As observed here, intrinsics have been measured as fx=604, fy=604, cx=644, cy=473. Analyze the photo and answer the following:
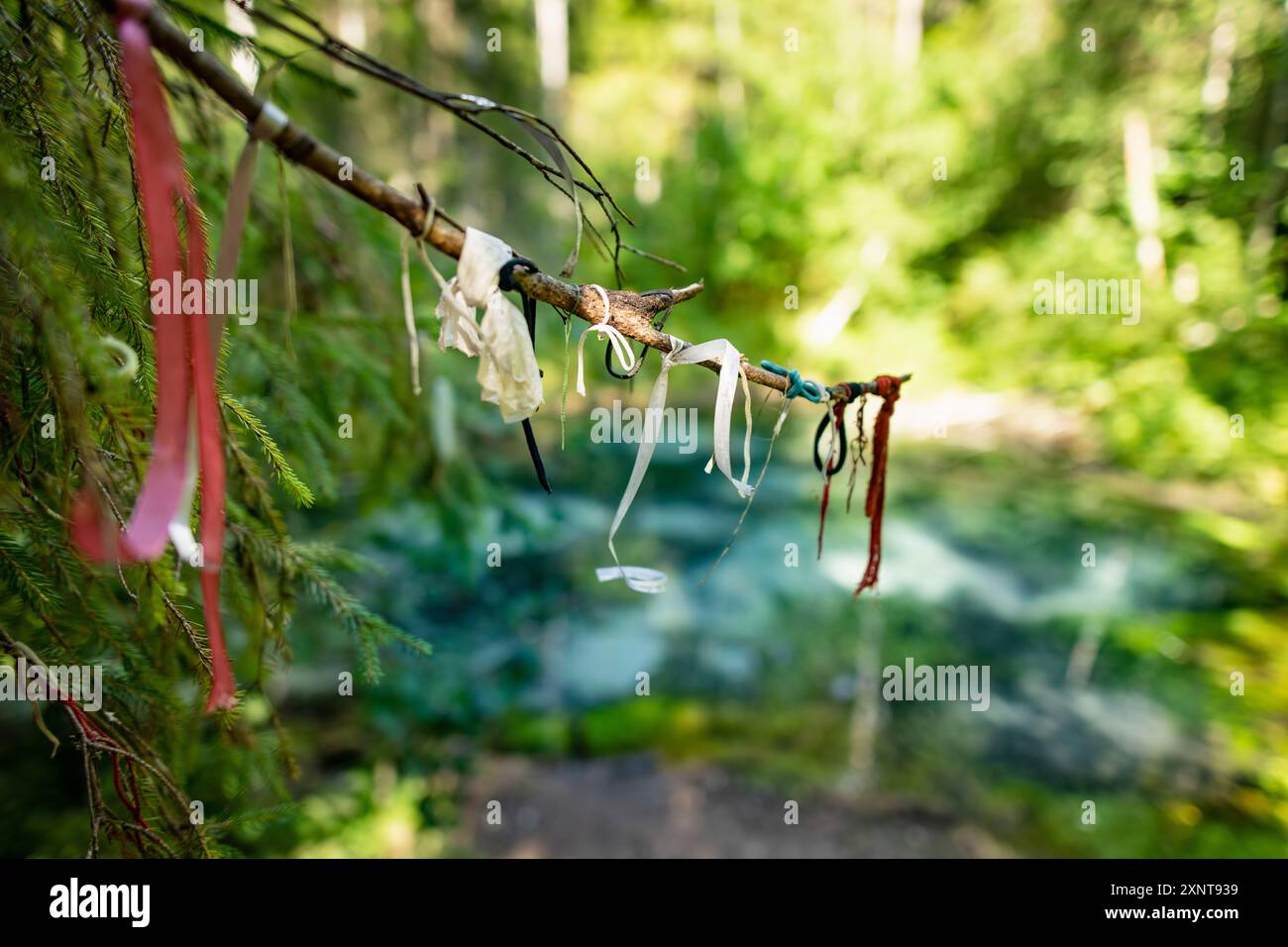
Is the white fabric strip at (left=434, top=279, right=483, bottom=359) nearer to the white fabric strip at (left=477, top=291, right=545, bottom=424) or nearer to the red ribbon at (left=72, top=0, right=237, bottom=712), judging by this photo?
the white fabric strip at (left=477, top=291, right=545, bottom=424)

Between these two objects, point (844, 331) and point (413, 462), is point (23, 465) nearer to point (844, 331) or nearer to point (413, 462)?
point (413, 462)

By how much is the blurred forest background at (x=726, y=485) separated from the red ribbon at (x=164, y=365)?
0.39ft

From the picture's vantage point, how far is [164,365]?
0.67 m

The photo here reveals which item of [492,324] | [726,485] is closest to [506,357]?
[492,324]

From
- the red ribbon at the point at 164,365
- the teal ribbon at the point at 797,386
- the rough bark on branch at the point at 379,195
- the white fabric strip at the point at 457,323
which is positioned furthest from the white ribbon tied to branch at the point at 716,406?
the red ribbon at the point at 164,365

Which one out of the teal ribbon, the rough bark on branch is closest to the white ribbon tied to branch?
the rough bark on branch

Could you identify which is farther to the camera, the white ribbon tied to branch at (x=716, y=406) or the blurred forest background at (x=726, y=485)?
the blurred forest background at (x=726, y=485)

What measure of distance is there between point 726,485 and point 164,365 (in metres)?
10.7

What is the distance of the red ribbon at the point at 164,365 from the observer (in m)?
0.64

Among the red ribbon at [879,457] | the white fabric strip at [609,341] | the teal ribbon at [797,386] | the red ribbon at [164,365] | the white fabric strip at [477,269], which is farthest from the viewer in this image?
the red ribbon at [879,457]

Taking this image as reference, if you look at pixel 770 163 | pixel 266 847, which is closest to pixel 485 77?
pixel 770 163

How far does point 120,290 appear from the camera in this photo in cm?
96

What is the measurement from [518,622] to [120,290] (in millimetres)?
4051

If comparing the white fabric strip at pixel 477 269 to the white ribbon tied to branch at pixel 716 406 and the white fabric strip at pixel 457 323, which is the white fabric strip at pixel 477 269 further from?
the white ribbon tied to branch at pixel 716 406
